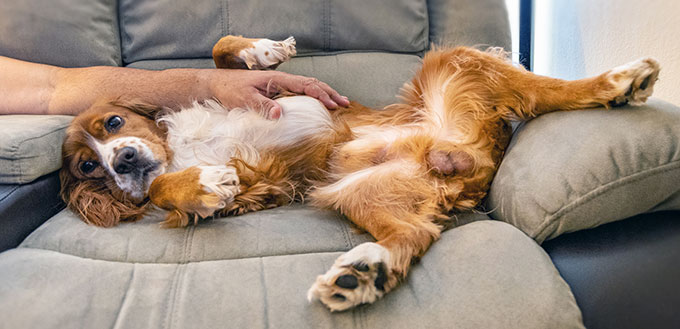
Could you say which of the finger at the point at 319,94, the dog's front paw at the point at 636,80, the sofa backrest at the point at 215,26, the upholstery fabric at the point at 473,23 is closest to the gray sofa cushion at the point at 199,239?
the finger at the point at 319,94

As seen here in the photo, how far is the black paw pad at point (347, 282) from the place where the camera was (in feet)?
3.67

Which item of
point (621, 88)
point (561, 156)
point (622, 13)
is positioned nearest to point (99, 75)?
point (561, 156)

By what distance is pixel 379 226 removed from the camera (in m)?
1.46

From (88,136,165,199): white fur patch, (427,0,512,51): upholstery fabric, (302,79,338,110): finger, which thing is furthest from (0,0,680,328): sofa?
(427,0,512,51): upholstery fabric

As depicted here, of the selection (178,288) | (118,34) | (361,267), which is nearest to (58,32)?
(118,34)

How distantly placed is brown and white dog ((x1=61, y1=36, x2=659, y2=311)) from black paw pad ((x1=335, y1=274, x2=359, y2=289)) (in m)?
0.16

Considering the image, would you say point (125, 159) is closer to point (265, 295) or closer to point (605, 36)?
point (265, 295)

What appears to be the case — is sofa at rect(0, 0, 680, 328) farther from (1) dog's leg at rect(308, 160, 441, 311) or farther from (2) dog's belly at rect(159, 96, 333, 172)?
(2) dog's belly at rect(159, 96, 333, 172)

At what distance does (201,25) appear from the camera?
95.0 inches

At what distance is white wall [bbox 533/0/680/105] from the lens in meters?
1.95

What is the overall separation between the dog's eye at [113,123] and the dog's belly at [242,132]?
0.76ft

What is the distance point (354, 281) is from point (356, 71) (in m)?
1.57

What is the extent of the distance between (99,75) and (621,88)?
2.18 meters

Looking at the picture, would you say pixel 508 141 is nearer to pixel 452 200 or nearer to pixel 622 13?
pixel 452 200
